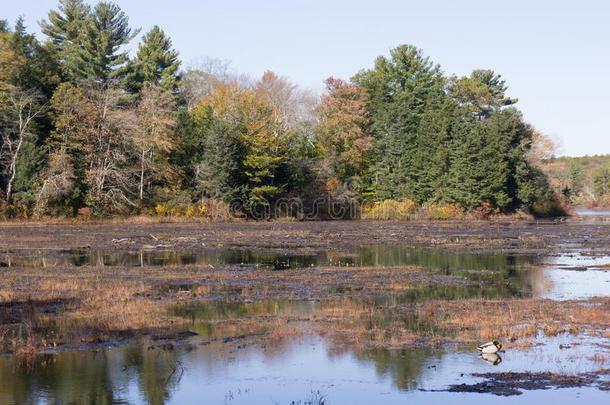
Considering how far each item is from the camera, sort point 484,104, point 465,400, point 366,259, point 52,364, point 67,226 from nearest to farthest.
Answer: point 465,400
point 52,364
point 366,259
point 67,226
point 484,104

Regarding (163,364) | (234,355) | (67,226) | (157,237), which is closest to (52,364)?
(163,364)

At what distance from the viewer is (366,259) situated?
40.2 m

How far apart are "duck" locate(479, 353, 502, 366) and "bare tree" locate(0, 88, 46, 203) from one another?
192 feet

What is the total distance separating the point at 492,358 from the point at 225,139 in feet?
203

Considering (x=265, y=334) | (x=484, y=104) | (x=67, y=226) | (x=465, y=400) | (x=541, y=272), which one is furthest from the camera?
(x=484, y=104)

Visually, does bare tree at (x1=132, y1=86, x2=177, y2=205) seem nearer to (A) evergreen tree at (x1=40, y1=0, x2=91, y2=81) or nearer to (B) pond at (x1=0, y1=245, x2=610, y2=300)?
(A) evergreen tree at (x1=40, y1=0, x2=91, y2=81)

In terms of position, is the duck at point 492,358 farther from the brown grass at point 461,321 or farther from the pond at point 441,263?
the pond at point 441,263

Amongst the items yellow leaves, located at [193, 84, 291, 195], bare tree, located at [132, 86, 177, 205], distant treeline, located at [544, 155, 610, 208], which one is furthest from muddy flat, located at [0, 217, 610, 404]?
distant treeline, located at [544, 155, 610, 208]

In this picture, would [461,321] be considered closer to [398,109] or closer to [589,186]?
[398,109]

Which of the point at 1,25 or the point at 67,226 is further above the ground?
the point at 1,25

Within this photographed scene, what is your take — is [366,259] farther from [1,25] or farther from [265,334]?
[1,25]

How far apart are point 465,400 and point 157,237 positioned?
138ft

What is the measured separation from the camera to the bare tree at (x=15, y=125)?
68.8 m

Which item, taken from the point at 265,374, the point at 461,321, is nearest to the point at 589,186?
the point at 461,321
